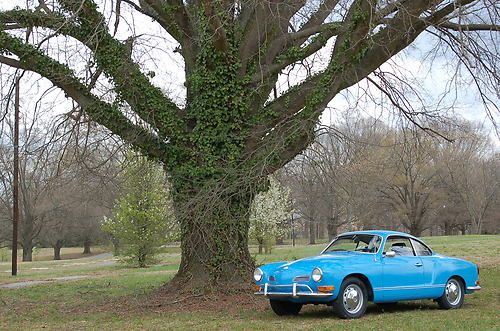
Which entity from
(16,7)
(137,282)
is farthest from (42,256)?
(16,7)

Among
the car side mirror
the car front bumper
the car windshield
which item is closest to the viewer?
the car front bumper

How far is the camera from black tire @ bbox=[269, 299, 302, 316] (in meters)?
11.4

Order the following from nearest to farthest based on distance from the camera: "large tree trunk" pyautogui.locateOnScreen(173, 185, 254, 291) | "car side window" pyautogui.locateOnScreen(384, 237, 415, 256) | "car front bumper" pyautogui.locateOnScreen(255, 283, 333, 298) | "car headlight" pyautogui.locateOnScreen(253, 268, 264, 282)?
1. "car front bumper" pyautogui.locateOnScreen(255, 283, 333, 298)
2. "car headlight" pyautogui.locateOnScreen(253, 268, 264, 282)
3. "car side window" pyautogui.locateOnScreen(384, 237, 415, 256)
4. "large tree trunk" pyautogui.locateOnScreen(173, 185, 254, 291)

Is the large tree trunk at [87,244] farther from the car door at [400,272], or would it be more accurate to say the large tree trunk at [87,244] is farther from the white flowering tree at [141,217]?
the car door at [400,272]

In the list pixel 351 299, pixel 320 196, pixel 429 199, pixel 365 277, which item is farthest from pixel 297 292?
pixel 429 199

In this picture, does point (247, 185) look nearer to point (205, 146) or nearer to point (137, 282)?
point (205, 146)

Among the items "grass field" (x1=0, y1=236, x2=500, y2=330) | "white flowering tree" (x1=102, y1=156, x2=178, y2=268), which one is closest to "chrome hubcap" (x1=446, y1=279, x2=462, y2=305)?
"grass field" (x1=0, y1=236, x2=500, y2=330)

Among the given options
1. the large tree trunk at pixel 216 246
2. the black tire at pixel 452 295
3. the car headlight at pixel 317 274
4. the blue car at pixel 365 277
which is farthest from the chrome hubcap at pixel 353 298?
the large tree trunk at pixel 216 246

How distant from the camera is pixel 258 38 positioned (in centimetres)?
1466

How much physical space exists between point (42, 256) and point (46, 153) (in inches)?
2531

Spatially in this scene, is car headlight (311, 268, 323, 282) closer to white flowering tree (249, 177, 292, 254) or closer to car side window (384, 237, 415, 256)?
car side window (384, 237, 415, 256)

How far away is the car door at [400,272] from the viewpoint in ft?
36.7

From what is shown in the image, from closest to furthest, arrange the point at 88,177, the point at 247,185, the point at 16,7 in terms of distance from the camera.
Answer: the point at 247,185
the point at 16,7
the point at 88,177

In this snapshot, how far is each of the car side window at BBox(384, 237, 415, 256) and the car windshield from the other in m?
0.21
